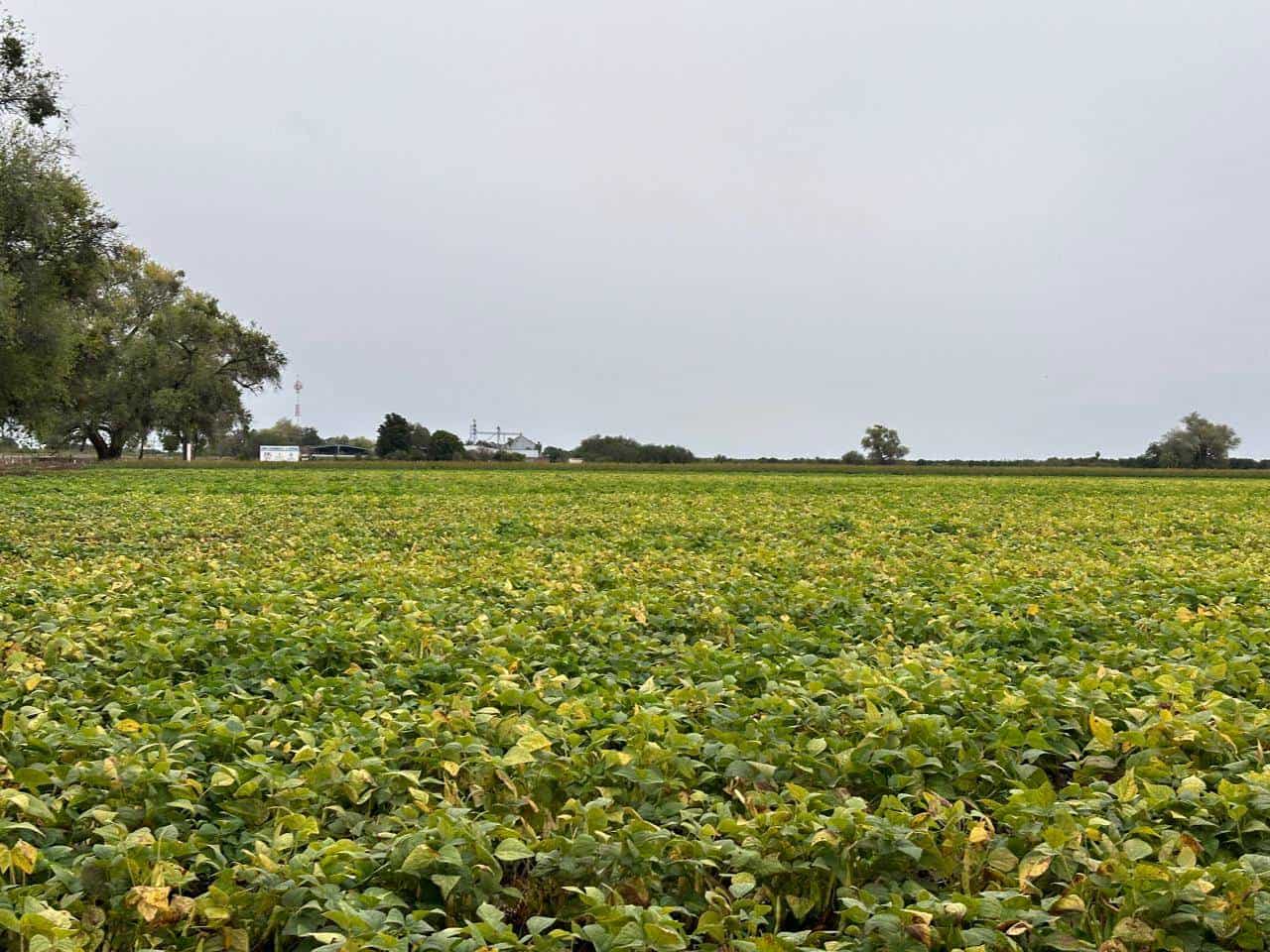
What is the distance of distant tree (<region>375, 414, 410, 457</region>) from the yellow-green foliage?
10546 cm

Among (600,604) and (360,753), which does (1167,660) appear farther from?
(360,753)

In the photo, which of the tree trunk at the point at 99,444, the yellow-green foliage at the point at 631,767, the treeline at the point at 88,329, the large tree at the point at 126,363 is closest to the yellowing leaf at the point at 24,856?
the yellow-green foliage at the point at 631,767

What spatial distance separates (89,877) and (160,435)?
73808 mm

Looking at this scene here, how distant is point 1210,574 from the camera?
9.06 metres

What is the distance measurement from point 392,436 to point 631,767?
370 feet

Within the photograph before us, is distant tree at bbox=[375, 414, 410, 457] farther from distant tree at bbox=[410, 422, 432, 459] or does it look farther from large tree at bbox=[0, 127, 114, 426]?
large tree at bbox=[0, 127, 114, 426]

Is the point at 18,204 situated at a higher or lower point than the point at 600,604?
higher

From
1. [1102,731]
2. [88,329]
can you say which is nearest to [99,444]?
[88,329]

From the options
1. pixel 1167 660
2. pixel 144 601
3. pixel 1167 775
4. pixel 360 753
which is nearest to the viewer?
pixel 1167 775

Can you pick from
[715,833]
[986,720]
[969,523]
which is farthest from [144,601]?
[969,523]

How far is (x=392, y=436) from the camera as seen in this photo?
111500mm

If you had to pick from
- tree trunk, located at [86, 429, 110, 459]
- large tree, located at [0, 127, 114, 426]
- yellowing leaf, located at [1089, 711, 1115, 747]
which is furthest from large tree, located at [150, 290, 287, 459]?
yellowing leaf, located at [1089, 711, 1115, 747]

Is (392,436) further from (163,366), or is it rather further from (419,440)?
(163,366)

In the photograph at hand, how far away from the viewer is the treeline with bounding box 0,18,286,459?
1239 inches
